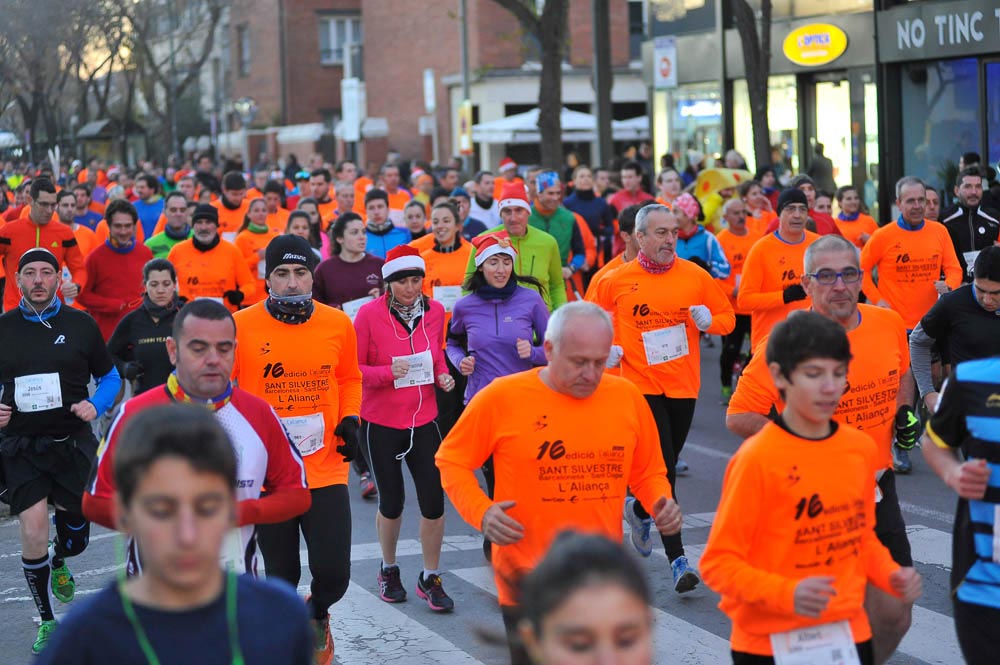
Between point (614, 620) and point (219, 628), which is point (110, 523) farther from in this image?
point (614, 620)

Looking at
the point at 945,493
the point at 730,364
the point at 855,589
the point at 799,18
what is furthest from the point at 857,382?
the point at 799,18

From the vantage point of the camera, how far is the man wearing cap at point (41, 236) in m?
12.6

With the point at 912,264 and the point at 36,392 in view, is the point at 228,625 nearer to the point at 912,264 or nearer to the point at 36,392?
the point at 36,392

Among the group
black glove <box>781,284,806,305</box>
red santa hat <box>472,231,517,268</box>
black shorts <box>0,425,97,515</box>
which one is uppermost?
A: red santa hat <box>472,231,517,268</box>

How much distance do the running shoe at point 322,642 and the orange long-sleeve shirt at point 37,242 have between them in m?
6.62

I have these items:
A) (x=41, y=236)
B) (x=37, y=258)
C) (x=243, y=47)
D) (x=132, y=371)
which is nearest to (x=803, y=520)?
(x=37, y=258)

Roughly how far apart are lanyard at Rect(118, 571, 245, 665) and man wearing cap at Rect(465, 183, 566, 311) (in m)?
7.67

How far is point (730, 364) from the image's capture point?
14.0 m

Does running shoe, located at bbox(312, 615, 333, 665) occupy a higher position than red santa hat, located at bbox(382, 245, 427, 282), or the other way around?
red santa hat, located at bbox(382, 245, 427, 282)

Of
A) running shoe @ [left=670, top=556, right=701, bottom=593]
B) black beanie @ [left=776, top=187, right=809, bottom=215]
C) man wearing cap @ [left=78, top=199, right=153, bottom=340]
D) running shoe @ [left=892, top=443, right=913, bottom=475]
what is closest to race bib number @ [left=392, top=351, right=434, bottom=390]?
running shoe @ [left=670, top=556, right=701, bottom=593]

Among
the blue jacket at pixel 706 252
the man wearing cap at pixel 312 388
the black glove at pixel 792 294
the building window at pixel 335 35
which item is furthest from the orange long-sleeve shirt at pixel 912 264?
the building window at pixel 335 35

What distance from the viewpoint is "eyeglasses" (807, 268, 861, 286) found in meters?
5.96

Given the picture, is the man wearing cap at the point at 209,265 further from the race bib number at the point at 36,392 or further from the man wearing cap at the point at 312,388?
the man wearing cap at the point at 312,388

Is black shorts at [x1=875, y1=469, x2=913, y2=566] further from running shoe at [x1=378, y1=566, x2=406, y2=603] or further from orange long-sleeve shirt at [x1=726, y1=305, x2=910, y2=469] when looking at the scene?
running shoe at [x1=378, y1=566, x2=406, y2=603]
